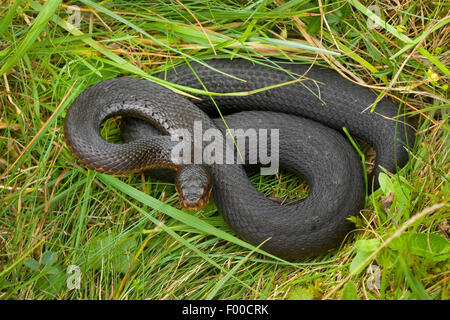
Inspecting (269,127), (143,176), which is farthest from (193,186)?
(269,127)

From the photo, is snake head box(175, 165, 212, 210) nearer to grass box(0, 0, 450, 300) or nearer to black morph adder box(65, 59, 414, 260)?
black morph adder box(65, 59, 414, 260)

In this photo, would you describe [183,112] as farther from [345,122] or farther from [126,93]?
[345,122]

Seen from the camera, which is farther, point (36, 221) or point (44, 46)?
point (44, 46)

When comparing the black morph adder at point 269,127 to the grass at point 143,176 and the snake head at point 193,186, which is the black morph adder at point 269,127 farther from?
the grass at point 143,176

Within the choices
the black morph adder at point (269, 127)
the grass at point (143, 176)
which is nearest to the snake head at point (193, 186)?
the black morph adder at point (269, 127)

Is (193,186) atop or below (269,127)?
below

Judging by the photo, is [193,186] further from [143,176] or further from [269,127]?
[269,127]
